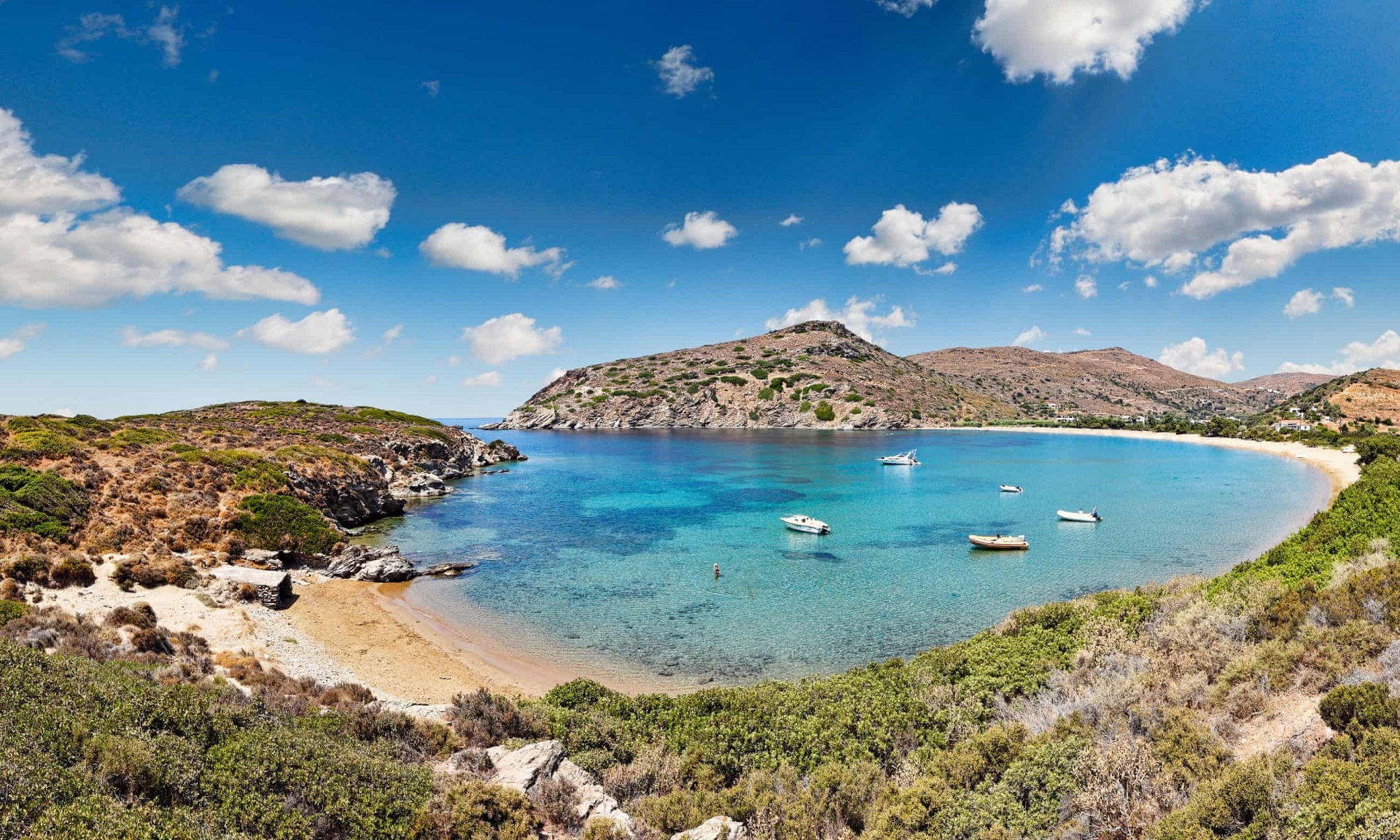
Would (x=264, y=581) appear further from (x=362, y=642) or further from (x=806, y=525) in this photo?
(x=806, y=525)

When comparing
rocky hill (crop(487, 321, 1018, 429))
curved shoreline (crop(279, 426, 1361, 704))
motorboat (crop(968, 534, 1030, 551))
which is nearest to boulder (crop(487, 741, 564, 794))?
curved shoreline (crop(279, 426, 1361, 704))

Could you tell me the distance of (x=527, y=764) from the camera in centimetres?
996

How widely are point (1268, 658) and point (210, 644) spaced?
27033 mm

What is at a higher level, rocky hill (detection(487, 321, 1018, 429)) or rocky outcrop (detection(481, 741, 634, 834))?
rocky hill (detection(487, 321, 1018, 429))

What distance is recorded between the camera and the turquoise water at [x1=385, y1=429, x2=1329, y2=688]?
23766 millimetres

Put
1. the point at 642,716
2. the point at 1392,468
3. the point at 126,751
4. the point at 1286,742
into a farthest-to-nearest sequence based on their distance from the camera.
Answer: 1. the point at 1392,468
2. the point at 642,716
3. the point at 1286,742
4. the point at 126,751

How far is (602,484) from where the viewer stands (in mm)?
70312

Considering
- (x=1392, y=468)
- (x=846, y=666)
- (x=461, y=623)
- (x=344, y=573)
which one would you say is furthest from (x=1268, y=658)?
(x=344, y=573)

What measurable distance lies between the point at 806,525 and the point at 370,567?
27329mm

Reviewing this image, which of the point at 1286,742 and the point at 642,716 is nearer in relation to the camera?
the point at 1286,742

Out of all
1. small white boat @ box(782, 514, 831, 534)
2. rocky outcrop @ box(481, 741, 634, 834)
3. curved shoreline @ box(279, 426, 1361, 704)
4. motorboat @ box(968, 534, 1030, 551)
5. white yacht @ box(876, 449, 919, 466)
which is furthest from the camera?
white yacht @ box(876, 449, 919, 466)

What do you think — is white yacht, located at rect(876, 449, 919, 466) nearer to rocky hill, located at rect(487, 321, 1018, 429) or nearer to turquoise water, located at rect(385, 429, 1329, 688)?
turquoise water, located at rect(385, 429, 1329, 688)

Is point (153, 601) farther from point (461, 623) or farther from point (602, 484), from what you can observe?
point (602, 484)

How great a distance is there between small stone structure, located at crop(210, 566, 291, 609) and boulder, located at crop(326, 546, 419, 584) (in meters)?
4.82
